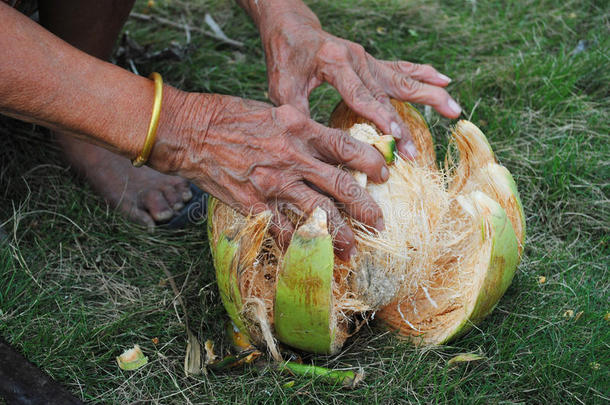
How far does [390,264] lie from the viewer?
167 cm

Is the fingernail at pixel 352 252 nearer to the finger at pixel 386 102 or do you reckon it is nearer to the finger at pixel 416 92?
the finger at pixel 386 102

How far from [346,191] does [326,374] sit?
1.77 ft

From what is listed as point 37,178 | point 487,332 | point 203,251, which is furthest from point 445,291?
point 37,178

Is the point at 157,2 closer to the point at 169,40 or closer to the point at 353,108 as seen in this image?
the point at 169,40

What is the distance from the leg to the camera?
2.33 meters

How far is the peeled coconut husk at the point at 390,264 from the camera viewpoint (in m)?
1.54

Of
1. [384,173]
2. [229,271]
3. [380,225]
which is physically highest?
[384,173]

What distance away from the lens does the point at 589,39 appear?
322 cm

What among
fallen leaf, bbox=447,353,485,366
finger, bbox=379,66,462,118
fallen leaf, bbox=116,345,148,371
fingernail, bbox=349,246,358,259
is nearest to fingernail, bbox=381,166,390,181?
fingernail, bbox=349,246,358,259

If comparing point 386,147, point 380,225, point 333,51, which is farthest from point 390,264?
point 333,51

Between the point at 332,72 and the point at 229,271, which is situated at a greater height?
the point at 332,72

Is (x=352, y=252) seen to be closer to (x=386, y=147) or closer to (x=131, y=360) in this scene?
(x=386, y=147)

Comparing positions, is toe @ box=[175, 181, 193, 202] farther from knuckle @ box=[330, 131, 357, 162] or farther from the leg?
knuckle @ box=[330, 131, 357, 162]

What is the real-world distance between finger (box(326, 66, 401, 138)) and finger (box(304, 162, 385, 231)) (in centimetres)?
31
